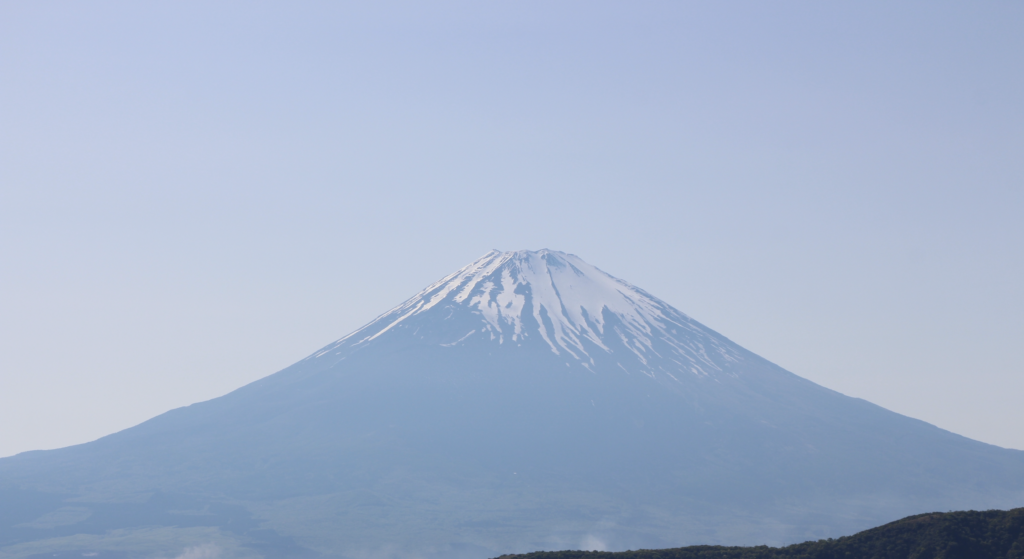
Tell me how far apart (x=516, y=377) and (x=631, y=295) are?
3727 cm

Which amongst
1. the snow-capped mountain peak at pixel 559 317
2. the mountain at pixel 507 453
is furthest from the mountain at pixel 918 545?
the snow-capped mountain peak at pixel 559 317

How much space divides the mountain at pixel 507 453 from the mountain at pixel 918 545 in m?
76.4

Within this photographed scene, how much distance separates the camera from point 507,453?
15662cm

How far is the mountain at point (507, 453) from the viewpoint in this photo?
13450cm

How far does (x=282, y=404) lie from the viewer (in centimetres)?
17138

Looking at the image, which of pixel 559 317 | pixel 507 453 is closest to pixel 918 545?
pixel 507 453

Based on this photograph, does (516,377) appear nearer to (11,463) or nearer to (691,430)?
(691,430)

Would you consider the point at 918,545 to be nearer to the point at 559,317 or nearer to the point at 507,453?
the point at 507,453

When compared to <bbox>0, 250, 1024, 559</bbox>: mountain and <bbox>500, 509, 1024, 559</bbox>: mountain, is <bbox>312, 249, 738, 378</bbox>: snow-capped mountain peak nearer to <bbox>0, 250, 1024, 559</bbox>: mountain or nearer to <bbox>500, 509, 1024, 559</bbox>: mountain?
<bbox>0, 250, 1024, 559</bbox>: mountain

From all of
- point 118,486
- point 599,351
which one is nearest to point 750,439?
point 599,351

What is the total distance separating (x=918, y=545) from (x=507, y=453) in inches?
A: 4328

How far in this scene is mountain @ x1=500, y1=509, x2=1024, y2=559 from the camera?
47.9 meters

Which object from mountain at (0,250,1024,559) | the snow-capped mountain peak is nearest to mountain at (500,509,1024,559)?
mountain at (0,250,1024,559)

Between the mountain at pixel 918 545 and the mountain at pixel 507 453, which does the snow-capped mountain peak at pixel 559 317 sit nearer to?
the mountain at pixel 507 453
